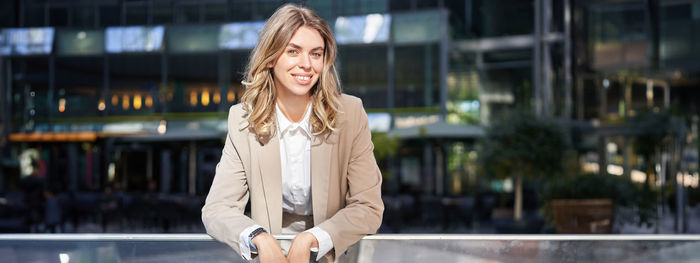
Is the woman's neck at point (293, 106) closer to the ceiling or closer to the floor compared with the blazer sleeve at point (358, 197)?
closer to the ceiling

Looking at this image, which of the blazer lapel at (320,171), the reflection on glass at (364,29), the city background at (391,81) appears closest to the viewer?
the blazer lapel at (320,171)

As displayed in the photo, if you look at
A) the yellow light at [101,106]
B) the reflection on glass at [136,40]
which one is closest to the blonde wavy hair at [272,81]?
the reflection on glass at [136,40]

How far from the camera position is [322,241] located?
1620mm

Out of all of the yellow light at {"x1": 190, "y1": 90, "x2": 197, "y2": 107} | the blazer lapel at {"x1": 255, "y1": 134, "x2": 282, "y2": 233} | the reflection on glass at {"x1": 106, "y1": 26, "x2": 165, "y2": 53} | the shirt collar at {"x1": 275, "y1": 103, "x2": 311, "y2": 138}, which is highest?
the reflection on glass at {"x1": 106, "y1": 26, "x2": 165, "y2": 53}

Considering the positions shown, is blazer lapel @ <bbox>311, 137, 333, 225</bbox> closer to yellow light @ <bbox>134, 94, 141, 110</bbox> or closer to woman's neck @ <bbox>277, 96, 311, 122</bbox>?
woman's neck @ <bbox>277, 96, 311, 122</bbox>

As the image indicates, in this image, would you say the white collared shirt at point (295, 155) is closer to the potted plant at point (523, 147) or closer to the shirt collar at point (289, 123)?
the shirt collar at point (289, 123)

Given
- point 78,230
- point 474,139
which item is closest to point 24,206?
point 78,230

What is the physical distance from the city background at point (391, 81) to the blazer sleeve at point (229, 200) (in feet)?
42.4

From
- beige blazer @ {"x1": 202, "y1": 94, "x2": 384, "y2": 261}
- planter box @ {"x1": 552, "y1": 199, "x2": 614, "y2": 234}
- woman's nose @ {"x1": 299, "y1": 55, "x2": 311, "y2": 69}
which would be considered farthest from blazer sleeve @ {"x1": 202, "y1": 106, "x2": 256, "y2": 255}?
planter box @ {"x1": 552, "y1": 199, "x2": 614, "y2": 234}

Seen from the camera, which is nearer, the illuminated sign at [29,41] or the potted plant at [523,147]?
the potted plant at [523,147]

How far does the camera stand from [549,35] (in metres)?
18.8

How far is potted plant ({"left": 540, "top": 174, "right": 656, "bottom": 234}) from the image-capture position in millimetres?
9570

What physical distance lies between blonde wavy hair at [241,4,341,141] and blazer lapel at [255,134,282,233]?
1.1 inches

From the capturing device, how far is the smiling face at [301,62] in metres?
1.69
